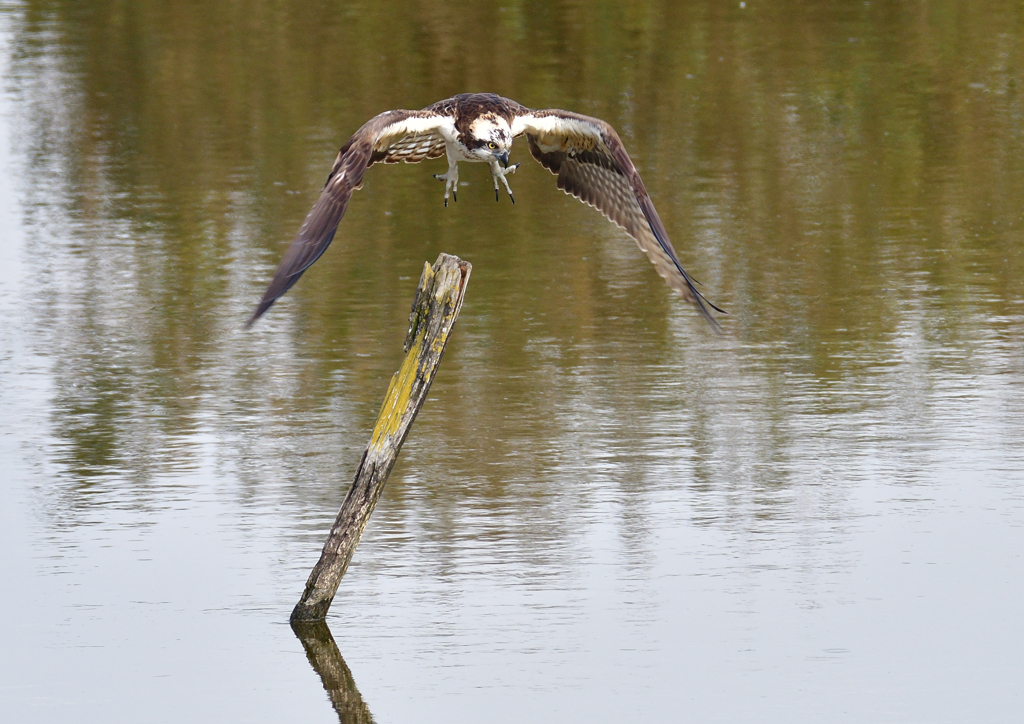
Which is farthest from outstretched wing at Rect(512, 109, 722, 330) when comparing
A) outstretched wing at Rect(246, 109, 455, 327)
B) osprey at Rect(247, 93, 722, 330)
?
outstretched wing at Rect(246, 109, 455, 327)

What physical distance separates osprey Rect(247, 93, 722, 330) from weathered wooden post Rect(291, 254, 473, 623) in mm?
434

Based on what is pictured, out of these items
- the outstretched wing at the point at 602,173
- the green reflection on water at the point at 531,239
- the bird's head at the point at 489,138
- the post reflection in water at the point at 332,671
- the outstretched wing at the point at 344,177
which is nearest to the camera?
the outstretched wing at the point at 344,177

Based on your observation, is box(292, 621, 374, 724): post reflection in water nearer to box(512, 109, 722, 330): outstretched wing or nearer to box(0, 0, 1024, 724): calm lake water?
box(0, 0, 1024, 724): calm lake water

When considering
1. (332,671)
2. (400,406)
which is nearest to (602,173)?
(400,406)

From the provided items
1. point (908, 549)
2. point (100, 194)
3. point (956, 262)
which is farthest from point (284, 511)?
point (100, 194)

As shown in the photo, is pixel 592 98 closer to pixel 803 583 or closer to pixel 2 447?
pixel 2 447

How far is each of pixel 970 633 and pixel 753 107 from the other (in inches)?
528

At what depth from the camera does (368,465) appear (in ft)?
23.8

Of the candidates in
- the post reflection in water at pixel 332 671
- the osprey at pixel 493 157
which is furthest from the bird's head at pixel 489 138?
the post reflection in water at pixel 332 671

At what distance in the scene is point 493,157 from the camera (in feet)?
23.5

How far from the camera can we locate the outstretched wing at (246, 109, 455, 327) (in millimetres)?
6453

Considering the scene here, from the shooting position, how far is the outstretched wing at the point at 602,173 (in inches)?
290

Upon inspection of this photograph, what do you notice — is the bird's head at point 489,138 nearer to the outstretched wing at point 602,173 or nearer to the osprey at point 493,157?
the osprey at point 493,157

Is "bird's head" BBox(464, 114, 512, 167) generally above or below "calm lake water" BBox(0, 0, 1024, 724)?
above
